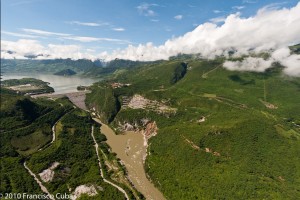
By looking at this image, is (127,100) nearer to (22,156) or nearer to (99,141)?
(99,141)

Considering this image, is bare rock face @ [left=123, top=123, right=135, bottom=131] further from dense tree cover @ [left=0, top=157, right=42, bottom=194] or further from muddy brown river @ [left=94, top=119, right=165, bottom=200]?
dense tree cover @ [left=0, top=157, right=42, bottom=194]

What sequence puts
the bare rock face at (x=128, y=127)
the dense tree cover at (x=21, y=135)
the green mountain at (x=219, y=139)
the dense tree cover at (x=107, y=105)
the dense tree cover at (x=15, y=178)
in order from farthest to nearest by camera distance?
1. the dense tree cover at (x=107, y=105)
2. the bare rock face at (x=128, y=127)
3. the dense tree cover at (x=21, y=135)
4. the green mountain at (x=219, y=139)
5. the dense tree cover at (x=15, y=178)

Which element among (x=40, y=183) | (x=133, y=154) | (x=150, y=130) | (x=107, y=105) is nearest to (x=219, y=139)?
(x=133, y=154)

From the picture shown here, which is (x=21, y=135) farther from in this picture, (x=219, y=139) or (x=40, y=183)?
(x=219, y=139)

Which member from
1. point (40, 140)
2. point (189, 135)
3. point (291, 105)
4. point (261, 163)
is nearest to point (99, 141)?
point (40, 140)

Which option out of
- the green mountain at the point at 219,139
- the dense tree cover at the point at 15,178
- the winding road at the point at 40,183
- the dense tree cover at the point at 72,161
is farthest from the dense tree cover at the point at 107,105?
the dense tree cover at the point at 15,178

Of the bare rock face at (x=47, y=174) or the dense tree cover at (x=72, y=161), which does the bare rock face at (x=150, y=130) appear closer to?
the dense tree cover at (x=72, y=161)
